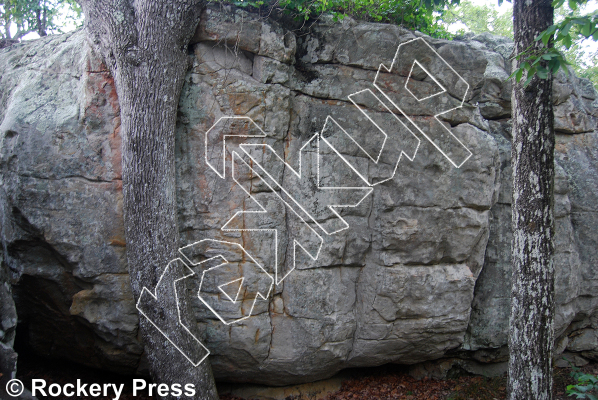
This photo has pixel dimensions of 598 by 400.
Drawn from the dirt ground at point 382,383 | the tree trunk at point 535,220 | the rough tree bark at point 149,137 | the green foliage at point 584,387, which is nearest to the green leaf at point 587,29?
the tree trunk at point 535,220

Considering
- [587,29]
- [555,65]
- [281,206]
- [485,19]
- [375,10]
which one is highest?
[485,19]

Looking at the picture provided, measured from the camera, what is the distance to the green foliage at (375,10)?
169 inches

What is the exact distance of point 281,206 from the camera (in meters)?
4.33

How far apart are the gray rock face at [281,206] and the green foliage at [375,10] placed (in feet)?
0.64

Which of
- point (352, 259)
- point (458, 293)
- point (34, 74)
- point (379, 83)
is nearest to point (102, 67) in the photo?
point (34, 74)

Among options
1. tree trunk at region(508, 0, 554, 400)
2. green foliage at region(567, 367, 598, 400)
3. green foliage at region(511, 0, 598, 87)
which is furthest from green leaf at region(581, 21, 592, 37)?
green foliage at region(567, 367, 598, 400)

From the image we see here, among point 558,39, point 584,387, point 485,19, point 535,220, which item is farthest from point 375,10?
point 485,19

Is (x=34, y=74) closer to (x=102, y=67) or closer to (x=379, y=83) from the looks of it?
(x=102, y=67)

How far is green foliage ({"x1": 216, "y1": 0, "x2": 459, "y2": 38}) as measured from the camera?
430 centimetres

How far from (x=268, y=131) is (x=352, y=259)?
1648 mm

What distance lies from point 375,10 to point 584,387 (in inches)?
170

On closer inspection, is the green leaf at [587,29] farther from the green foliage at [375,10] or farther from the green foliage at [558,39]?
the green foliage at [375,10]

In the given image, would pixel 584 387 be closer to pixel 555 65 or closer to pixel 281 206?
pixel 555 65

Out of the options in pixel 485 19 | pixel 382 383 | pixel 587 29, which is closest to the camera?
pixel 587 29
